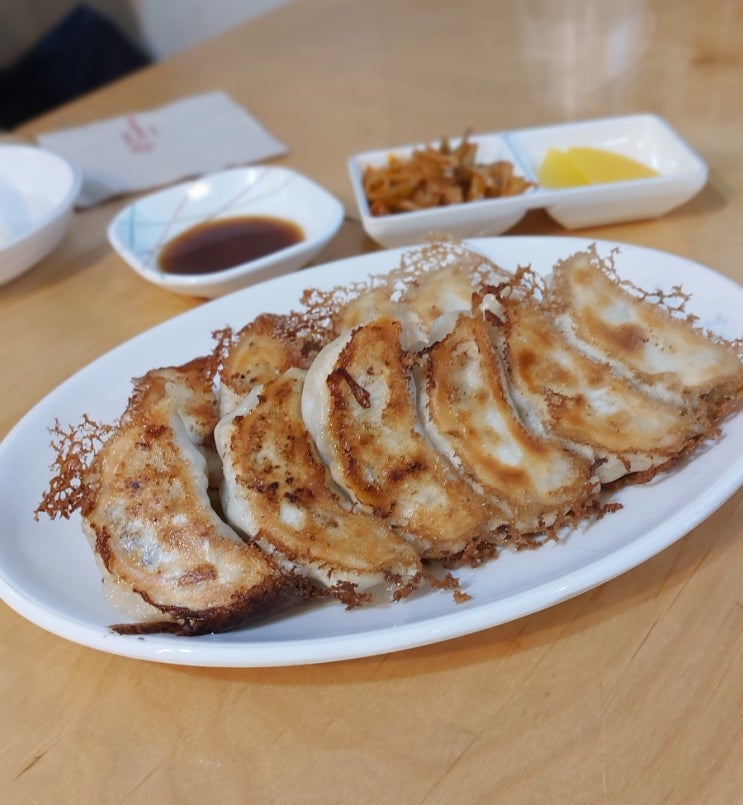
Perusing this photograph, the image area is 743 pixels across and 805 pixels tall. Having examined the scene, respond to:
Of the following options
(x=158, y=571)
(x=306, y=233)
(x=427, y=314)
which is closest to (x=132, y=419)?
(x=158, y=571)

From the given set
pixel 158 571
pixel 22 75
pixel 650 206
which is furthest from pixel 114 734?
pixel 22 75

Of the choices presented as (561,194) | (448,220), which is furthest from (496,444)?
(561,194)

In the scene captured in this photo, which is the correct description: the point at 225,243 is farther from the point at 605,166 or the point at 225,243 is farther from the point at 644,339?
the point at 644,339

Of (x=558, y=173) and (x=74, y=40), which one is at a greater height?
(x=558, y=173)

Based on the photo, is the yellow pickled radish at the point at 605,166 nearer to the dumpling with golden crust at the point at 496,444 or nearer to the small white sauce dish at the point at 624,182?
the small white sauce dish at the point at 624,182

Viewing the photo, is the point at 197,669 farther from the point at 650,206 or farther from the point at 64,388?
the point at 650,206

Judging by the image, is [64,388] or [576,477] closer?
[576,477]

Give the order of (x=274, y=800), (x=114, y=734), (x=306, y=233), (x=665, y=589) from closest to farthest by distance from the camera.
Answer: (x=274, y=800)
(x=114, y=734)
(x=665, y=589)
(x=306, y=233)

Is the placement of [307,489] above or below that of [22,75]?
above

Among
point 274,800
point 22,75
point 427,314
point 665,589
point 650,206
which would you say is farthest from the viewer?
point 22,75
